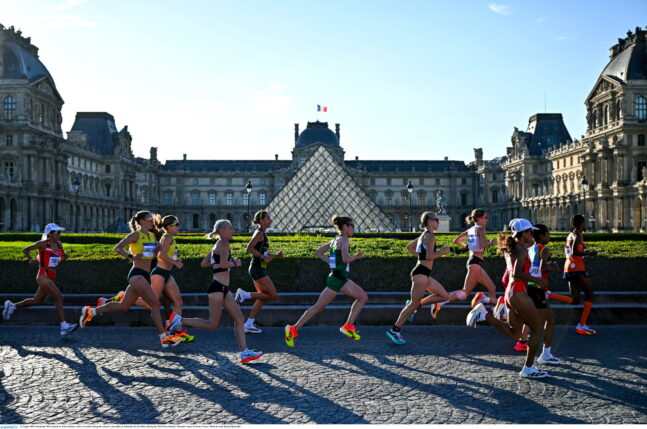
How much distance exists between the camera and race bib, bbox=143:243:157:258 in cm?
591

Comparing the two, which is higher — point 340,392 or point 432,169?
point 432,169

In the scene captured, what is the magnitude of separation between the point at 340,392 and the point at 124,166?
188ft

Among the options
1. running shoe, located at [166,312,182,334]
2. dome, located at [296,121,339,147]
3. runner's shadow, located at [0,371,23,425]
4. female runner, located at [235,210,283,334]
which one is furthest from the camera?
dome, located at [296,121,339,147]

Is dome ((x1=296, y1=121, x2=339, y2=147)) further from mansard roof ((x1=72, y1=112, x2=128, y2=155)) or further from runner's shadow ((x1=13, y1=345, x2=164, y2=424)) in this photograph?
runner's shadow ((x1=13, y1=345, x2=164, y2=424))

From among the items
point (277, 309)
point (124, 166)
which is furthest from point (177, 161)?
point (277, 309)

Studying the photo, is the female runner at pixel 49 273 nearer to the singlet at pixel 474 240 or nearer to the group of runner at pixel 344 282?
the group of runner at pixel 344 282

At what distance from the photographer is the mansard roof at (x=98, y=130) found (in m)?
56.8

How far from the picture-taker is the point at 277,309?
7.38 m

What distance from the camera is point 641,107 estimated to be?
42031mm

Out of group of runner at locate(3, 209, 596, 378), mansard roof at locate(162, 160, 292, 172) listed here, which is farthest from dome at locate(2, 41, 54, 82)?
group of runner at locate(3, 209, 596, 378)

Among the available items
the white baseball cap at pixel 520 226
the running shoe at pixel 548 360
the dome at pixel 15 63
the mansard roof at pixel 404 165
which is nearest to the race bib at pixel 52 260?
the white baseball cap at pixel 520 226

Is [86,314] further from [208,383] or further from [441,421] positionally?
[441,421]

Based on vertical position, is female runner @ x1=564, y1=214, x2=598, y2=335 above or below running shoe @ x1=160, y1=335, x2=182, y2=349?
above

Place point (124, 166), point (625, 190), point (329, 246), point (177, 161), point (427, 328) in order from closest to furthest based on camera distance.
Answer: point (329, 246)
point (427, 328)
point (625, 190)
point (124, 166)
point (177, 161)
